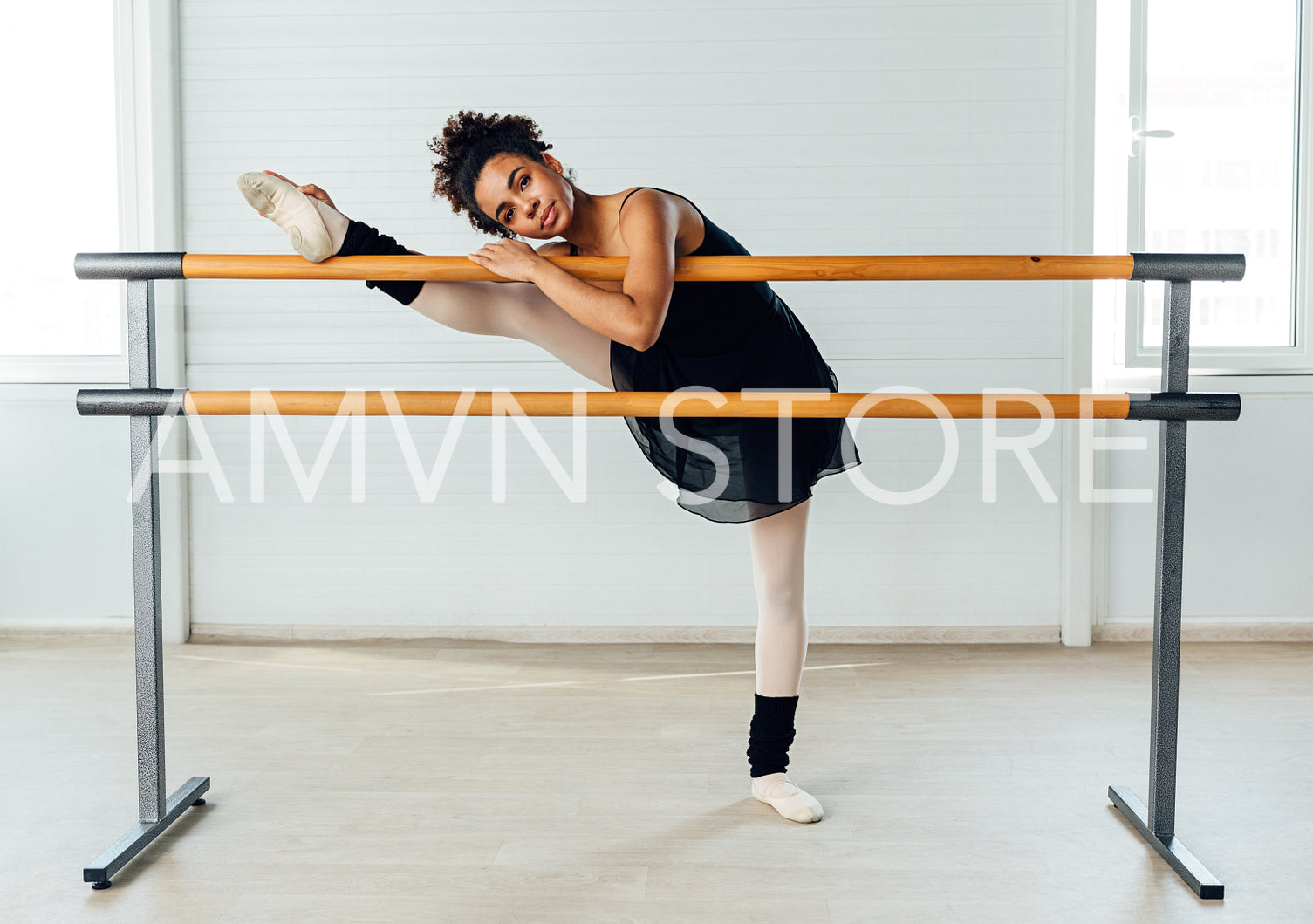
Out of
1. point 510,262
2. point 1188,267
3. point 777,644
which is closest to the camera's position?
point 510,262

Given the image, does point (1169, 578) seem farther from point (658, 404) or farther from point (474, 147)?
point (474, 147)

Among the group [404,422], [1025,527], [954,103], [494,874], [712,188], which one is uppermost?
[954,103]

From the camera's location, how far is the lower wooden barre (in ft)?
5.09

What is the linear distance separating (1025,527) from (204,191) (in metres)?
2.56

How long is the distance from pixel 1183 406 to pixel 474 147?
118 centimetres

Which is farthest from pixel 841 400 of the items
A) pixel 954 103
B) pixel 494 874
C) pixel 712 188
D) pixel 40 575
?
pixel 40 575

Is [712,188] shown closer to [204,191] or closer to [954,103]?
[954,103]

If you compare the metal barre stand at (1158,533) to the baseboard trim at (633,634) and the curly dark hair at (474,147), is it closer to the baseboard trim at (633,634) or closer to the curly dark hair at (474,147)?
the curly dark hair at (474,147)

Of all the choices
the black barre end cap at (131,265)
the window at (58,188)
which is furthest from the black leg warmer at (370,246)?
the window at (58,188)

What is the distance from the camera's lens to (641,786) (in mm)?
1916

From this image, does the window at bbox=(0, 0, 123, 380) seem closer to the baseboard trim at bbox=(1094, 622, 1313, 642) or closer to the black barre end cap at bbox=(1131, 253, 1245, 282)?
the black barre end cap at bbox=(1131, 253, 1245, 282)

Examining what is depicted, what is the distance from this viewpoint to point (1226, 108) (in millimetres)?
2955

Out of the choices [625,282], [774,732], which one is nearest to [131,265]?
[625,282]

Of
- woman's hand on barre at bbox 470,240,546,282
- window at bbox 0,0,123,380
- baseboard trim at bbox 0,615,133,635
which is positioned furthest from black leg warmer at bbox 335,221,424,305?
baseboard trim at bbox 0,615,133,635
